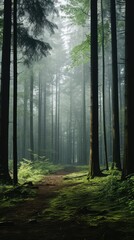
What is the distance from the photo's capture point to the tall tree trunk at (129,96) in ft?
28.0

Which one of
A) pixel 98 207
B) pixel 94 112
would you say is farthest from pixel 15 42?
pixel 98 207

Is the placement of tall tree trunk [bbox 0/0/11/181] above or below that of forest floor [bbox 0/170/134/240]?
above

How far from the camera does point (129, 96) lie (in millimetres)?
8742

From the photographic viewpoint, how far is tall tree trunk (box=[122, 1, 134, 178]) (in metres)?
8.54

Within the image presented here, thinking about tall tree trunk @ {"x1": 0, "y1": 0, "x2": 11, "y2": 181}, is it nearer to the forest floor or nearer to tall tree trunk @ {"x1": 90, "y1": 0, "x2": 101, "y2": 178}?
tall tree trunk @ {"x1": 90, "y1": 0, "x2": 101, "y2": 178}

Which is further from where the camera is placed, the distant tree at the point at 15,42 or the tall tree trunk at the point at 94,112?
the tall tree trunk at the point at 94,112

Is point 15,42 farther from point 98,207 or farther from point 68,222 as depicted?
point 68,222

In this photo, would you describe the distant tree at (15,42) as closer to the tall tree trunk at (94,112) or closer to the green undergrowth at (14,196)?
the green undergrowth at (14,196)

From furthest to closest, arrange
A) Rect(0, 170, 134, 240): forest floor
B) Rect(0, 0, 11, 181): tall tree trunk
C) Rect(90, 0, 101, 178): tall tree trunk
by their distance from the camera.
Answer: Rect(90, 0, 101, 178): tall tree trunk, Rect(0, 0, 11, 181): tall tree trunk, Rect(0, 170, 134, 240): forest floor

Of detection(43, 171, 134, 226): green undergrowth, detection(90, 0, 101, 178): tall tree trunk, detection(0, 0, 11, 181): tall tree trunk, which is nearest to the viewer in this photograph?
detection(43, 171, 134, 226): green undergrowth

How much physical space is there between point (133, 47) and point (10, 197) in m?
6.55

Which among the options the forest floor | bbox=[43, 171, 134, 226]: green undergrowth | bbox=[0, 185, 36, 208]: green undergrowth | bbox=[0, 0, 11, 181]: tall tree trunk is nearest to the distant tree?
bbox=[0, 0, 11, 181]: tall tree trunk

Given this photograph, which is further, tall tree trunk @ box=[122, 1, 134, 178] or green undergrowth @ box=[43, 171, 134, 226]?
tall tree trunk @ box=[122, 1, 134, 178]

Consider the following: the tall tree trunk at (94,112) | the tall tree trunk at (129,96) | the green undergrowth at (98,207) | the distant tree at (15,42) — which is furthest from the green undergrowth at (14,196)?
the tall tree trunk at (94,112)
